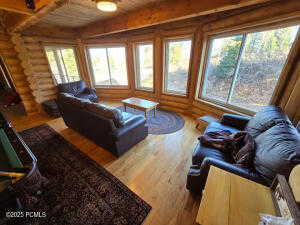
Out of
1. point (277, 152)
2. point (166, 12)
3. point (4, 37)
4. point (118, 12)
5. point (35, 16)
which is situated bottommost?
point (277, 152)

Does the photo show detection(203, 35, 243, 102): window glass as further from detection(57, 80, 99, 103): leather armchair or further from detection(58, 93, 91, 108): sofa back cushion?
detection(57, 80, 99, 103): leather armchair

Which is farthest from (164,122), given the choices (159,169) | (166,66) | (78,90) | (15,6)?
(15,6)

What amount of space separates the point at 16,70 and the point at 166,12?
14.1 feet

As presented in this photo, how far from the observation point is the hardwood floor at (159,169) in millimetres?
1455

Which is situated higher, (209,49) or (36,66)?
(209,49)

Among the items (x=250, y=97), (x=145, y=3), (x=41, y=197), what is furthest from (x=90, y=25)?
(x=250, y=97)

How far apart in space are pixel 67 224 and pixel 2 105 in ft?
A: 19.0

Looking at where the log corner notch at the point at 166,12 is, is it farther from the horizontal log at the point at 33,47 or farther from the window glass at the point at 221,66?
the horizontal log at the point at 33,47

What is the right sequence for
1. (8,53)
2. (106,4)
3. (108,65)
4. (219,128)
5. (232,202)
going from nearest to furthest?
(232,202), (106,4), (219,128), (8,53), (108,65)

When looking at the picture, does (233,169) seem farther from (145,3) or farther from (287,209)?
(145,3)

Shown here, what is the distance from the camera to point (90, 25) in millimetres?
3988

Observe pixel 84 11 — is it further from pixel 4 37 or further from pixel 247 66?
pixel 247 66

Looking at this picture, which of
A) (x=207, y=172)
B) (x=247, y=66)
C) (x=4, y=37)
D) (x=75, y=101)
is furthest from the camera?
(x=4, y=37)

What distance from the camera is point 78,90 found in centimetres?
442
